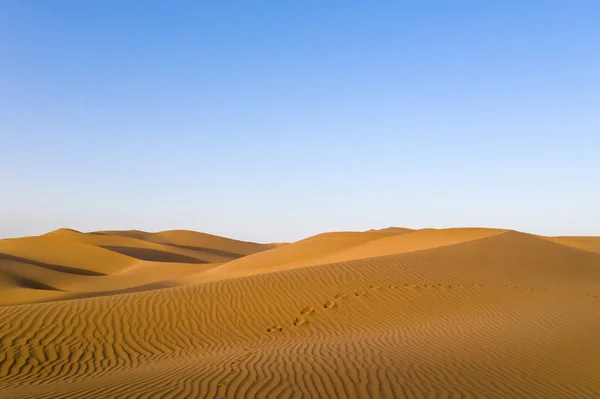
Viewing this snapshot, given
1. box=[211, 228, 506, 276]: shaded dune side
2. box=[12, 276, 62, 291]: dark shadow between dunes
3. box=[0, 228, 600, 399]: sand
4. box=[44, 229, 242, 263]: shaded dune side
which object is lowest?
box=[0, 228, 600, 399]: sand

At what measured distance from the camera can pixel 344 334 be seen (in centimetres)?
1105

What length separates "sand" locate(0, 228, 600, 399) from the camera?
22.8ft

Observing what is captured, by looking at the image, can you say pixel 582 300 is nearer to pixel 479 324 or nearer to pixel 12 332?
pixel 479 324

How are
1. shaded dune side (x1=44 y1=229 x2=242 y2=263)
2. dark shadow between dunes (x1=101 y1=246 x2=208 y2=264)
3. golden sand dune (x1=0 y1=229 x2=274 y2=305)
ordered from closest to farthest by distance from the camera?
golden sand dune (x1=0 y1=229 x2=274 y2=305), dark shadow between dunes (x1=101 y1=246 x2=208 y2=264), shaded dune side (x1=44 y1=229 x2=242 y2=263)

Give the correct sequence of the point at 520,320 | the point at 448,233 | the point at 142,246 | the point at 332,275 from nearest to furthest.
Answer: the point at 520,320 → the point at 332,275 → the point at 448,233 → the point at 142,246

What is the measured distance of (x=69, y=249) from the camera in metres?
50.1

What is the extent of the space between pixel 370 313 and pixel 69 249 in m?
44.0

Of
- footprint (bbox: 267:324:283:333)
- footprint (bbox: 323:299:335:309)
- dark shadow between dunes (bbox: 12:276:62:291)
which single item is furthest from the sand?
dark shadow between dunes (bbox: 12:276:62:291)

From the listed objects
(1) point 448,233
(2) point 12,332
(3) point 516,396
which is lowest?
(3) point 516,396

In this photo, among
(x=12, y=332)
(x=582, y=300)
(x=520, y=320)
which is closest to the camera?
(x=12, y=332)

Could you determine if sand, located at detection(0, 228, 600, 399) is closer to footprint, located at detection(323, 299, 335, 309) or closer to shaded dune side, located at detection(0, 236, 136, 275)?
footprint, located at detection(323, 299, 335, 309)

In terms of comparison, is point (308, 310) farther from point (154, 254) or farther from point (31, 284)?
point (154, 254)

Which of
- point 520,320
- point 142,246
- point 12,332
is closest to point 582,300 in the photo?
point 520,320

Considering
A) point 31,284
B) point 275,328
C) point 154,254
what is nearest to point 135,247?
point 154,254
